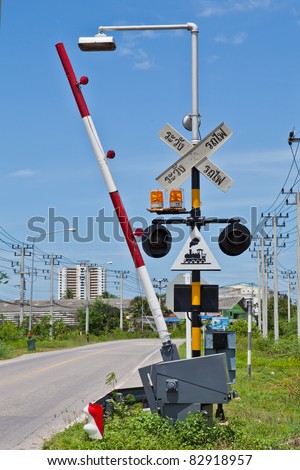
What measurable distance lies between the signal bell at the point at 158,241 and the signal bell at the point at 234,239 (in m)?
0.74

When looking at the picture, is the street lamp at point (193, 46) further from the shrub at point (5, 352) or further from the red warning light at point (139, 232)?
the shrub at point (5, 352)

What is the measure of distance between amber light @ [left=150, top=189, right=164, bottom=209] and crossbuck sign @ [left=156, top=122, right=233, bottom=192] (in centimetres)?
13

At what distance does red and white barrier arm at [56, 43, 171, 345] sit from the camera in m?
11.2

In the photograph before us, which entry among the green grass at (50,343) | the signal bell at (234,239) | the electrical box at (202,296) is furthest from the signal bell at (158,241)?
the green grass at (50,343)

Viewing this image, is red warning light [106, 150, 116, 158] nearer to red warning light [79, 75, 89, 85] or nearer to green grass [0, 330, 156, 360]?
red warning light [79, 75, 89, 85]

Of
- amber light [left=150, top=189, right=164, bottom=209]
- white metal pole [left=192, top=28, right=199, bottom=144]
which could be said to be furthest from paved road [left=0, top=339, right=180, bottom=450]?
white metal pole [left=192, top=28, right=199, bottom=144]

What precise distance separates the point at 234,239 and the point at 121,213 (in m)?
1.64

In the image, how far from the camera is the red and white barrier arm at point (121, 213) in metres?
11.2

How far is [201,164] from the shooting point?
36.6 ft

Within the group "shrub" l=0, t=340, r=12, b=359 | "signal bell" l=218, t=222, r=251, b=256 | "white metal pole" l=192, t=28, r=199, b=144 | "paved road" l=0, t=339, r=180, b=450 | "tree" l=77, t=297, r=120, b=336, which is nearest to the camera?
"signal bell" l=218, t=222, r=251, b=256

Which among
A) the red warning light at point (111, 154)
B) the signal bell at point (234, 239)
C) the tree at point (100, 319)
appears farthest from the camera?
the tree at point (100, 319)

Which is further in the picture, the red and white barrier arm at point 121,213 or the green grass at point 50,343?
the green grass at point 50,343

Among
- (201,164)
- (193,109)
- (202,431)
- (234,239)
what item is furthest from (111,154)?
(202,431)
